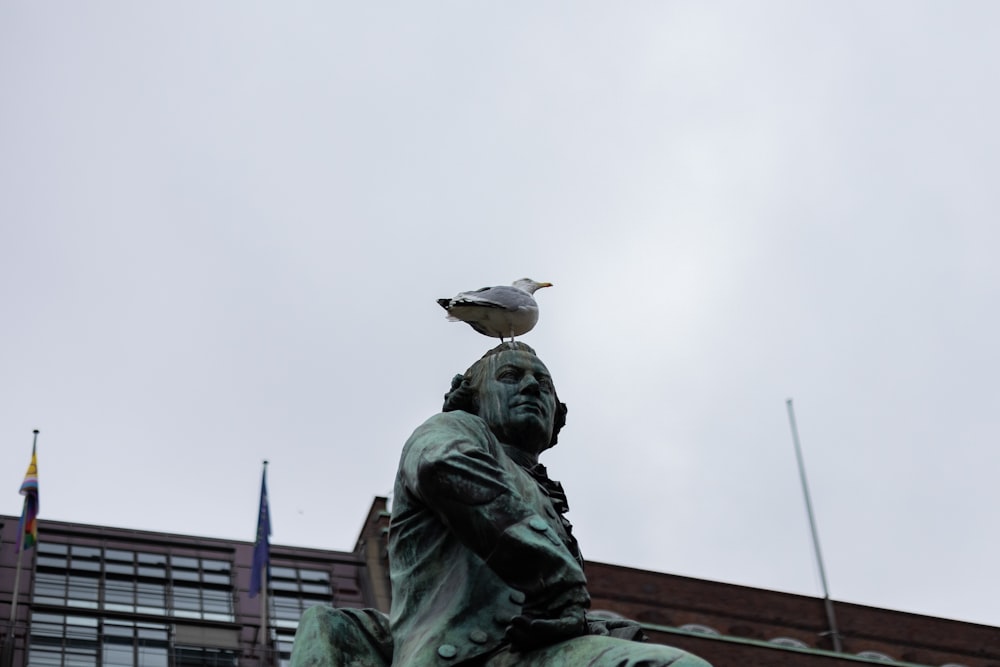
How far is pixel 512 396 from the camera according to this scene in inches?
301

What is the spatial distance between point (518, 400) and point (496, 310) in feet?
1.39

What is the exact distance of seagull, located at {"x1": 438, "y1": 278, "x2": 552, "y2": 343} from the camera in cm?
784

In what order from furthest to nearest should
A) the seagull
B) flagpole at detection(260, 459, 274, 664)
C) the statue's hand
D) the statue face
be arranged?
flagpole at detection(260, 459, 274, 664) < the seagull < the statue face < the statue's hand

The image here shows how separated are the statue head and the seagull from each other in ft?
0.31

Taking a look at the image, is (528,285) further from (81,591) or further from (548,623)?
(81,591)

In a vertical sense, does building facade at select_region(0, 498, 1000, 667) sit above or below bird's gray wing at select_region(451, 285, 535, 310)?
above

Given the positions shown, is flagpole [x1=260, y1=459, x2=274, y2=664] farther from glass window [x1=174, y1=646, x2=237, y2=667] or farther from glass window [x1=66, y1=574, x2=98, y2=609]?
glass window [x1=66, y1=574, x2=98, y2=609]

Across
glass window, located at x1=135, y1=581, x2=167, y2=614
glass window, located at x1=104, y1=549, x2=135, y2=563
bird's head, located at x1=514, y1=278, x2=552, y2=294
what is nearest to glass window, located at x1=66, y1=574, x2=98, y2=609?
glass window, located at x1=135, y1=581, x2=167, y2=614

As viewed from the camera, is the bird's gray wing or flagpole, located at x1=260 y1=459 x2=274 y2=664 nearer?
the bird's gray wing

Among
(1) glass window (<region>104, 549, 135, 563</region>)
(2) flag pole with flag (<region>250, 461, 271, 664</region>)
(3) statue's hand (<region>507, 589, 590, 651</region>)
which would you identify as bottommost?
(3) statue's hand (<region>507, 589, 590, 651</region>)

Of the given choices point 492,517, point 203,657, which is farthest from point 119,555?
point 492,517

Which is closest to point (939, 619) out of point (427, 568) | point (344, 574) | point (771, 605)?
point (771, 605)

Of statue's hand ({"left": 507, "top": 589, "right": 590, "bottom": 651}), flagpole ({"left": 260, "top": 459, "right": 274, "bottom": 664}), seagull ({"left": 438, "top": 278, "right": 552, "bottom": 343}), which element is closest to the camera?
statue's hand ({"left": 507, "top": 589, "right": 590, "bottom": 651})

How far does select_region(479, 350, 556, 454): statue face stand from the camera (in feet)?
25.0
